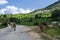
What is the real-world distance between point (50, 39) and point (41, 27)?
48.3 feet

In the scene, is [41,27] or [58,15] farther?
[58,15]

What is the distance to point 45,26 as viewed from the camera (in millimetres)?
42562

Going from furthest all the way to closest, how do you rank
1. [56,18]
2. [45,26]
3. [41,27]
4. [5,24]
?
[56,18] < [5,24] < [45,26] < [41,27]

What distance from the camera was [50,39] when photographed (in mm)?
24250

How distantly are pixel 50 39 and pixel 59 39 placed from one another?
89 centimetres

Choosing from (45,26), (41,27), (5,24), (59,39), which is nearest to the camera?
(59,39)

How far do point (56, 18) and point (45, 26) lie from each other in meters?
39.8

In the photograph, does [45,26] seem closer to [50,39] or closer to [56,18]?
[50,39]

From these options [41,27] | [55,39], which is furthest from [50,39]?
[41,27]

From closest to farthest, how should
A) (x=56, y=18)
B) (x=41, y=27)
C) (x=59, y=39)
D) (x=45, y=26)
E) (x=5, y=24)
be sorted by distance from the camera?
(x=59, y=39)
(x=41, y=27)
(x=45, y=26)
(x=5, y=24)
(x=56, y=18)

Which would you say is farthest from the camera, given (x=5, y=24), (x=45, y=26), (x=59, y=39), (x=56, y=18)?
(x=56, y=18)

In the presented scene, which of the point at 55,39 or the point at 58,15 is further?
the point at 58,15

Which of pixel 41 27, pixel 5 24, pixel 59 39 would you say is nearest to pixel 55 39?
pixel 59 39

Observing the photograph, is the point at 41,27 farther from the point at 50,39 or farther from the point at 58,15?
the point at 58,15
